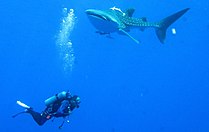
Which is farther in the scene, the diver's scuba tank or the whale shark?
the diver's scuba tank

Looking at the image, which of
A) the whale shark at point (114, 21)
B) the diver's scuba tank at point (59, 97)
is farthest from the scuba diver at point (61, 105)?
the whale shark at point (114, 21)

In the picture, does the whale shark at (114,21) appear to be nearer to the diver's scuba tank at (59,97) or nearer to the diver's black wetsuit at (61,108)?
the diver's scuba tank at (59,97)

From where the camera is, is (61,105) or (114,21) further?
(61,105)

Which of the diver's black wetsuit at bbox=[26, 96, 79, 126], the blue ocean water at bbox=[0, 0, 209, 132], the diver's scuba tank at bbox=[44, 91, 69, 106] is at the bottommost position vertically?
the diver's black wetsuit at bbox=[26, 96, 79, 126]

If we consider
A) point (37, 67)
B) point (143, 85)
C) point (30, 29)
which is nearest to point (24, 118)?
point (37, 67)

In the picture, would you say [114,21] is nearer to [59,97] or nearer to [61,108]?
[59,97]

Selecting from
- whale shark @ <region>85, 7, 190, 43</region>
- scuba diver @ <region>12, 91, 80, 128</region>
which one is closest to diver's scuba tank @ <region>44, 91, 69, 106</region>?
scuba diver @ <region>12, 91, 80, 128</region>

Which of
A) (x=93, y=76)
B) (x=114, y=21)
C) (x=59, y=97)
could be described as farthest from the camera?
(x=93, y=76)

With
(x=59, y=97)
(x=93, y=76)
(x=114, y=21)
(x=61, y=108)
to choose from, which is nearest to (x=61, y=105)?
(x=61, y=108)

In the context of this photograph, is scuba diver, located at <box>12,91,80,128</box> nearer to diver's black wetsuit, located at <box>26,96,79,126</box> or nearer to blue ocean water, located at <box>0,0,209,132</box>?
diver's black wetsuit, located at <box>26,96,79,126</box>

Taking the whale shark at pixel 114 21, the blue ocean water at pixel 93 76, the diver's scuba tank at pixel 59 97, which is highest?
the blue ocean water at pixel 93 76

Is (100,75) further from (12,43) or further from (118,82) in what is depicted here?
(12,43)

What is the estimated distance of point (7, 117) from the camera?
26.8 metres

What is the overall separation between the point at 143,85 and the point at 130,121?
362cm
